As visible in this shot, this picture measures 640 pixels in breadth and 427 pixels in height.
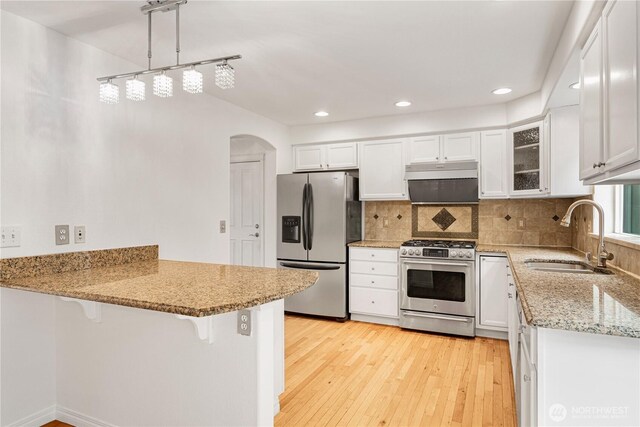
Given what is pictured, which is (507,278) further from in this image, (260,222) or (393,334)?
(260,222)

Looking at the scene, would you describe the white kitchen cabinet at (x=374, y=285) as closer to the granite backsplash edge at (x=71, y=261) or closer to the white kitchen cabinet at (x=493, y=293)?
the white kitchen cabinet at (x=493, y=293)

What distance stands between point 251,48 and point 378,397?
8.29 ft

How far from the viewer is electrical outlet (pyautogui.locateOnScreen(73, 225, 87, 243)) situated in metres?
2.36

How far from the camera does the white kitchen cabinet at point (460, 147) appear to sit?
4039 millimetres

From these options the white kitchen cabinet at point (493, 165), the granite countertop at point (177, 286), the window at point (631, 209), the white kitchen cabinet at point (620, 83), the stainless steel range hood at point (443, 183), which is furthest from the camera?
the stainless steel range hood at point (443, 183)

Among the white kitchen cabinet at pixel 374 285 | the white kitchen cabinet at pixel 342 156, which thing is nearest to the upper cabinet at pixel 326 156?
the white kitchen cabinet at pixel 342 156

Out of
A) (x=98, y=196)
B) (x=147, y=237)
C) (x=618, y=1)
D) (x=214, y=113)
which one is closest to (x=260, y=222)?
(x=214, y=113)

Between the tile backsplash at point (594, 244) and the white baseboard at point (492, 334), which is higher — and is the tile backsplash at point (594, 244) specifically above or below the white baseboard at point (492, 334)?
above

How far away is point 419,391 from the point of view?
8.71ft

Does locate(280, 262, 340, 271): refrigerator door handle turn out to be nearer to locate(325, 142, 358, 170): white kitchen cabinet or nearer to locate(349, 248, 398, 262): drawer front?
locate(349, 248, 398, 262): drawer front

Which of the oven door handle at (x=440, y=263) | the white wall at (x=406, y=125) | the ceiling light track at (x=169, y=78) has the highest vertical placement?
the white wall at (x=406, y=125)

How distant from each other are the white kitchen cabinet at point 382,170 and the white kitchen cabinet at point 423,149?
0.09m

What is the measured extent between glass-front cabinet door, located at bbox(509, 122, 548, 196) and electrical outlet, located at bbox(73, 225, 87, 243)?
372cm

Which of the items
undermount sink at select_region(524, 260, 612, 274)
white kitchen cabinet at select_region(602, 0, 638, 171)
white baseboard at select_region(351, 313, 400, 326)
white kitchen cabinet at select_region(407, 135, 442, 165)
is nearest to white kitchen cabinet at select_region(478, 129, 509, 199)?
white kitchen cabinet at select_region(407, 135, 442, 165)
